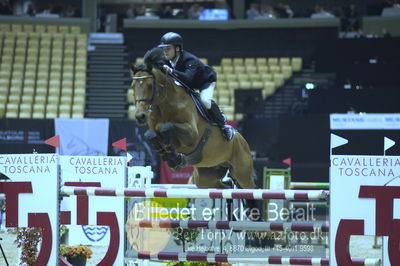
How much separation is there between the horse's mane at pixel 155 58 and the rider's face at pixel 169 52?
0.32 m

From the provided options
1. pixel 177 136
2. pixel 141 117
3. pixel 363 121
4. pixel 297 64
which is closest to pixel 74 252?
pixel 177 136

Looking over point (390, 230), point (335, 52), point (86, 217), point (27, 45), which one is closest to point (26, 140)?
point (27, 45)

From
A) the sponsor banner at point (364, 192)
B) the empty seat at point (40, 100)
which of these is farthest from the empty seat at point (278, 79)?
the sponsor banner at point (364, 192)

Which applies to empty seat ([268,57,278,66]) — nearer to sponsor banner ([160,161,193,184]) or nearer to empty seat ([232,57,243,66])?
empty seat ([232,57,243,66])

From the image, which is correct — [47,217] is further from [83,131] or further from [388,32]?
[388,32]

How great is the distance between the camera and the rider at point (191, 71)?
23.6 ft

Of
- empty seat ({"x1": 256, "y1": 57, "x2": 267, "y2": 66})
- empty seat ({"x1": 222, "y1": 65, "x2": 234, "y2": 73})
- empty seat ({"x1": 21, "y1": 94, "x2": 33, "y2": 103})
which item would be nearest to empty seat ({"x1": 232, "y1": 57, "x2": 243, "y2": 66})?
empty seat ({"x1": 222, "y1": 65, "x2": 234, "y2": 73})

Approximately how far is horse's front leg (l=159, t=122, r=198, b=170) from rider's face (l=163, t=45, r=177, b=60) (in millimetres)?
765

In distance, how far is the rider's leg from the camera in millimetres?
7631

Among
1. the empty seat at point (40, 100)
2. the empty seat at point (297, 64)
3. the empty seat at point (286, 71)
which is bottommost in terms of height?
the empty seat at point (40, 100)

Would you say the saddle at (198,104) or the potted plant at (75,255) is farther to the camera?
the saddle at (198,104)

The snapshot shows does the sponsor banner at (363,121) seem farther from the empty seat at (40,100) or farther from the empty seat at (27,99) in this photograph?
the empty seat at (27,99)

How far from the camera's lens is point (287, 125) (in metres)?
15.6

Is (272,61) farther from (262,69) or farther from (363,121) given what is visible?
(363,121)
